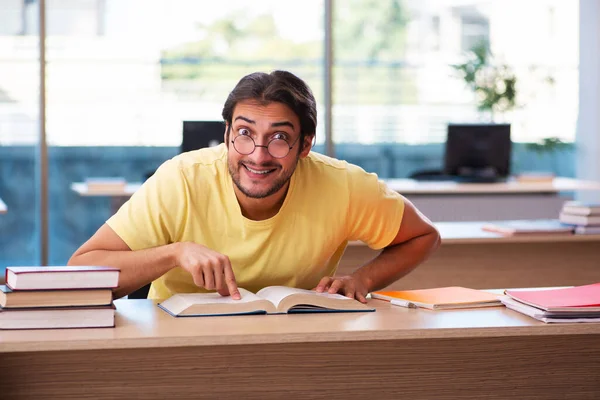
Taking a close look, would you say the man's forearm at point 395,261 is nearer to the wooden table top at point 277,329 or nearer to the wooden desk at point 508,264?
the wooden table top at point 277,329

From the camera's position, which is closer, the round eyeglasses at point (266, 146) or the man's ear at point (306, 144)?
the round eyeglasses at point (266, 146)

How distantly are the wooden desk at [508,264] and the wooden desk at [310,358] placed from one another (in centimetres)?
180

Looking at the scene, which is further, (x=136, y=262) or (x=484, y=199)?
(x=484, y=199)

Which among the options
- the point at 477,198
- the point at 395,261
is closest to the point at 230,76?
the point at 477,198

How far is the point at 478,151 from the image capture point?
19.0ft

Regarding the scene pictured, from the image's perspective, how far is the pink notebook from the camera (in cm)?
190

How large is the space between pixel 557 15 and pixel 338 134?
1.99 m

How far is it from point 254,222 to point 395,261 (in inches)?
17.7

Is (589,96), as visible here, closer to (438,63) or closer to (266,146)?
(438,63)

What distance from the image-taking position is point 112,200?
18.7ft

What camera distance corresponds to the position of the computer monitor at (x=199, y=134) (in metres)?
4.84

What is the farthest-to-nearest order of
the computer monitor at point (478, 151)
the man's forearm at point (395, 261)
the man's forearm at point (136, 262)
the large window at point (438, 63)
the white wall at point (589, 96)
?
1. the white wall at point (589, 96)
2. the large window at point (438, 63)
3. the computer monitor at point (478, 151)
4. the man's forearm at point (395, 261)
5. the man's forearm at point (136, 262)

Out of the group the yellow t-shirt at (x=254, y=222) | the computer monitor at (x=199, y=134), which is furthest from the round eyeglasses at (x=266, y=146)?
the computer monitor at (x=199, y=134)

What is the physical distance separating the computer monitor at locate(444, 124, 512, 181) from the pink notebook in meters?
3.66
